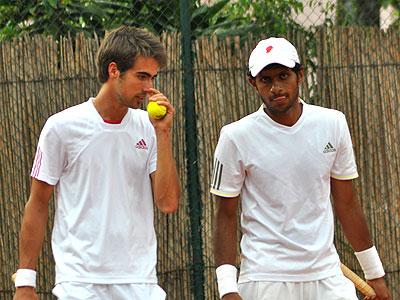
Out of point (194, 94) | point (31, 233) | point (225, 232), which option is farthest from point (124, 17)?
point (31, 233)

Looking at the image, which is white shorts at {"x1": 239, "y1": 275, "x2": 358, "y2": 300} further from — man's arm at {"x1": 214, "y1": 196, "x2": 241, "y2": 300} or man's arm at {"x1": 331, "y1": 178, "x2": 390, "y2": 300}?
man's arm at {"x1": 331, "y1": 178, "x2": 390, "y2": 300}

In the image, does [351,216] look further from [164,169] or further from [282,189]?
[164,169]

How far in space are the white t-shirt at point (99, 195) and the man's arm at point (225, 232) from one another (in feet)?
1.22

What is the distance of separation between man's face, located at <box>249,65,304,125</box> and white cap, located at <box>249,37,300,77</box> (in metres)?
0.03

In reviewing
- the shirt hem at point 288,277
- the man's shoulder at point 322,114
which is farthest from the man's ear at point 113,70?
the shirt hem at point 288,277

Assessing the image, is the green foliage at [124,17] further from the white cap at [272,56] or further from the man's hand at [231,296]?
the man's hand at [231,296]

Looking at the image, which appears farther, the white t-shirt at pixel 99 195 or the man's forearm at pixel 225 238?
the man's forearm at pixel 225 238

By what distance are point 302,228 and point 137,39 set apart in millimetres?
1286

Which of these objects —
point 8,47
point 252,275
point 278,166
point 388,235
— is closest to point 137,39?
point 278,166

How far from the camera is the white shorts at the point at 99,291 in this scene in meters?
5.71

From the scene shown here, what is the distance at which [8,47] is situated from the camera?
8.16 m

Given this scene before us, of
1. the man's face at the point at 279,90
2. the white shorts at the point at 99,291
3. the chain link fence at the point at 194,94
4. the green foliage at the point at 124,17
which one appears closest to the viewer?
the white shorts at the point at 99,291

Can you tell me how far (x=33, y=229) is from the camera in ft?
19.2

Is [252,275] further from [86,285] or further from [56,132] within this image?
[56,132]
